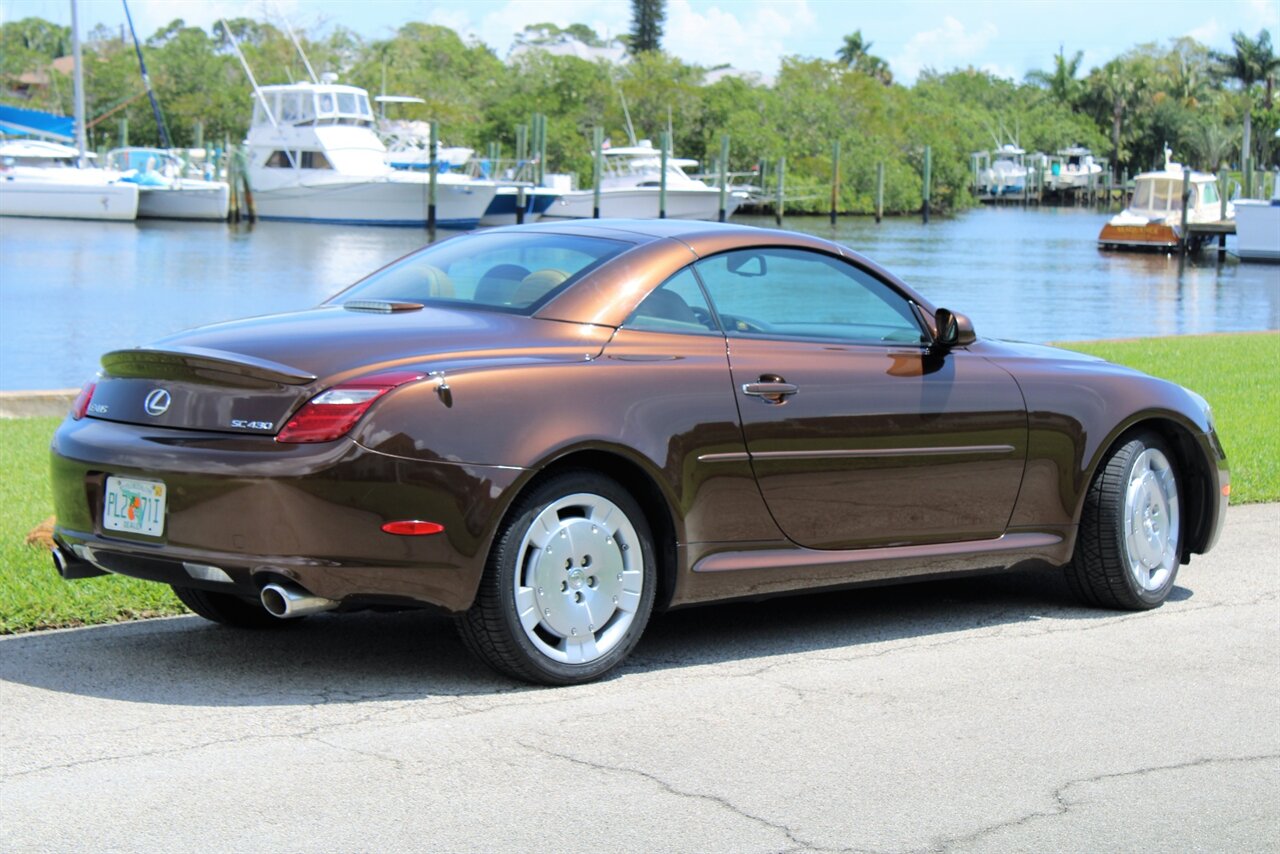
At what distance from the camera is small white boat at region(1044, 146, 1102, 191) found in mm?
138875

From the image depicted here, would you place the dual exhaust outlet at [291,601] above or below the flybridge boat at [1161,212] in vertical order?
below

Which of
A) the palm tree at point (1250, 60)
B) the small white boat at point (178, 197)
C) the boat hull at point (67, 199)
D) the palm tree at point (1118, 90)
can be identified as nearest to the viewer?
the boat hull at point (67, 199)

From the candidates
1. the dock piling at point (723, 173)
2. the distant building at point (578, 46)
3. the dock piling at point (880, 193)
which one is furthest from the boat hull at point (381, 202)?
the distant building at point (578, 46)

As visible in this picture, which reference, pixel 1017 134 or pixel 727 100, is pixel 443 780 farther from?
pixel 1017 134

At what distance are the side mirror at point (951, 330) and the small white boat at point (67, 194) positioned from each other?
195 feet

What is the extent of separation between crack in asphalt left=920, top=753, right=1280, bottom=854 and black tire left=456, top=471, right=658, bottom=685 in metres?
1.56

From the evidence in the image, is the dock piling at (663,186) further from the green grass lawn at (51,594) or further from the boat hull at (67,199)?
the green grass lawn at (51,594)

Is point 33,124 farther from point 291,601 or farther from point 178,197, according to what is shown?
point 291,601

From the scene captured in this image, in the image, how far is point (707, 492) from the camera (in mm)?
5801

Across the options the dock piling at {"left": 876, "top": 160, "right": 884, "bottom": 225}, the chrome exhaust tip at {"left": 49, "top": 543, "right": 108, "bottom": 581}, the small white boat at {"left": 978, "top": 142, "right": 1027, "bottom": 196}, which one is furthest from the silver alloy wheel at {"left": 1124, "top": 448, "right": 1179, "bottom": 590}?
the small white boat at {"left": 978, "top": 142, "right": 1027, "bottom": 196}

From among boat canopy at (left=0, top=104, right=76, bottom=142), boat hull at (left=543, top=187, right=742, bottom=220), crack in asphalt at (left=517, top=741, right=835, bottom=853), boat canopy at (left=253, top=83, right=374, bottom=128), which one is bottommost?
crack in asphalt at (left=517, top=741, right=835, bottom=853)

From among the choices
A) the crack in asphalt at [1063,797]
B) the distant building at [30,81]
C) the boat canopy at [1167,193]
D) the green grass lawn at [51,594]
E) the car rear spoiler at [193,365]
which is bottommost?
the crack in asphalt at [1063,797]

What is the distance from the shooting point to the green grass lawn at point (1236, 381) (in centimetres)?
1079

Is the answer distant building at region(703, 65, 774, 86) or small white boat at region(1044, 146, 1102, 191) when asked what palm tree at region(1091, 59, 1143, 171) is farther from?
distant building at region(703, 65, 774, 86)
